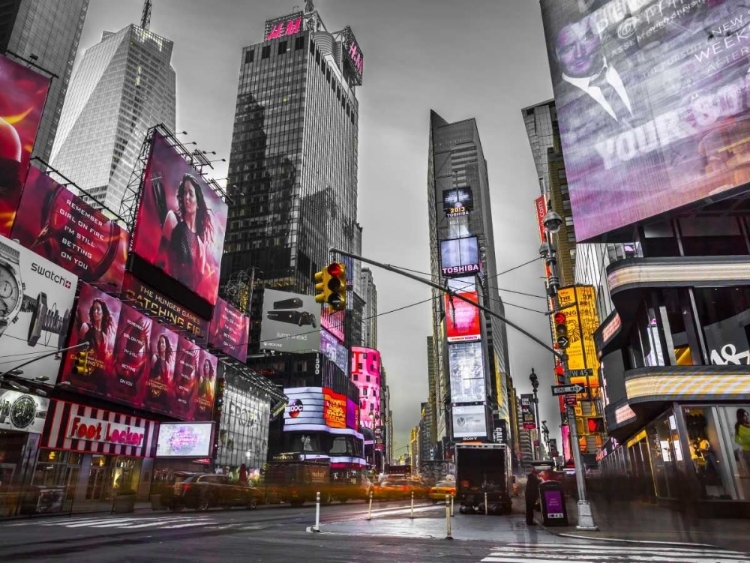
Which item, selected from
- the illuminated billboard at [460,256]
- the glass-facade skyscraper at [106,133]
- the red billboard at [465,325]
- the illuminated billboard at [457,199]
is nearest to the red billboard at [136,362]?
the red billboard at [465,325]

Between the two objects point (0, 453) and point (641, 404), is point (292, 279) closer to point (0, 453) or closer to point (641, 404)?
point (0, 453)

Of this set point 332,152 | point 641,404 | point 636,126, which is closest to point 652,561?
point 641,404

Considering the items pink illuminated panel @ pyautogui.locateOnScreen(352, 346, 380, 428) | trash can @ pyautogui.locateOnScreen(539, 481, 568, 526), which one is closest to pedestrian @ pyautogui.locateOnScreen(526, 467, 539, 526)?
trash can @ pyautogui.locateOnScreen(539, 481, 568, 526)

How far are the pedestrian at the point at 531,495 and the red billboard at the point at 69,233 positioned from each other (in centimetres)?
3457

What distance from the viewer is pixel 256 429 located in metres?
70.2

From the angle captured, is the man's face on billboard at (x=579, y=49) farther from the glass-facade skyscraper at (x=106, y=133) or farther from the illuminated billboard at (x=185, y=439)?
the glass-facade skyscraper at (x=106, y=133)

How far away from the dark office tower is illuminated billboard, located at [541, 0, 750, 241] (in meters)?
101

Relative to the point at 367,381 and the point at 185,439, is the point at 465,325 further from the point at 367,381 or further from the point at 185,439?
the point at 185,439

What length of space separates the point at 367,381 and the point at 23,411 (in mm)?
127067

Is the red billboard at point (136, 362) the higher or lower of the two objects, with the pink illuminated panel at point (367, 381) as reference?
lower

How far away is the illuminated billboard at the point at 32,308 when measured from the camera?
29812mm

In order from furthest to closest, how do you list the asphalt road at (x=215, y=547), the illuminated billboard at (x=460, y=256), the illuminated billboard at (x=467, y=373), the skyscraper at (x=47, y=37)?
the illuminated billboard at (x=460, y=256) < the illuminated billboard at (x=467, y=373) < the skyscraper at (x=47, y=37) < the asphalt road at (x=215, y=547)

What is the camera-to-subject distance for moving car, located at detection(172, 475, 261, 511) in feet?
81.0

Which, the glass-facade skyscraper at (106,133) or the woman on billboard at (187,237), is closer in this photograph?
the woman on billboard at (187,237)
